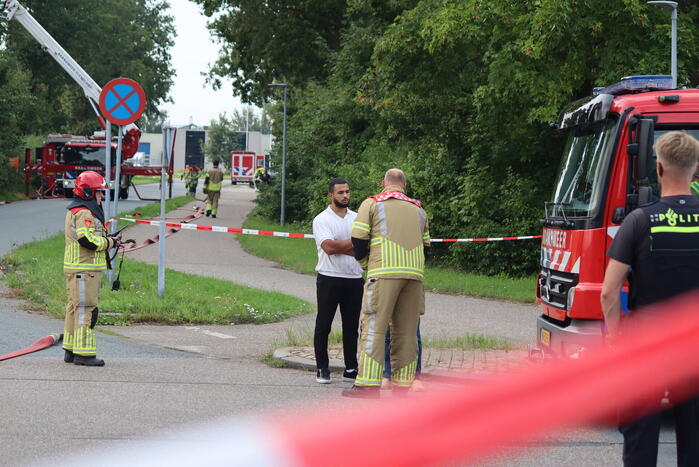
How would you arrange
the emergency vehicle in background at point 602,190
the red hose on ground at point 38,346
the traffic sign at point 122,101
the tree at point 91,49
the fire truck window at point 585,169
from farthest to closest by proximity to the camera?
the tree at point 91,49, the traffic sign at point 122,101, the red hose on ground at point 38,346, the fire truck window at point 585,169, the emergency vehicle in background at point 602,190

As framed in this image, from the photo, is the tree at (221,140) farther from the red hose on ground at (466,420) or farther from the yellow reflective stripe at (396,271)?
the red hose on ground at (466,420)

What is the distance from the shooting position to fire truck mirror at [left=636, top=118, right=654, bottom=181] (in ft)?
22.1

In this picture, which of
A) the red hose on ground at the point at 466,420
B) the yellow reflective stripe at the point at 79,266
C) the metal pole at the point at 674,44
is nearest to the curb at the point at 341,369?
the yellow reflective stripe at the point at 79,266

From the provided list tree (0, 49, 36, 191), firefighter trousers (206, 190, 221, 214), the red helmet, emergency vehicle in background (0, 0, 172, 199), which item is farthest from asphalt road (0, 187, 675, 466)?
emergency vehicle in background (0, 0, 172, 199)

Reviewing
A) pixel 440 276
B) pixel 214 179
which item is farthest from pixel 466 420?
pixel 214 179

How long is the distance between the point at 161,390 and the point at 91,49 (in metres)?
50.5

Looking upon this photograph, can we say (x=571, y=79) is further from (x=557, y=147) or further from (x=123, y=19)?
(x=123, y=19)

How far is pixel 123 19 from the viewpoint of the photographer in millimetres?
64500

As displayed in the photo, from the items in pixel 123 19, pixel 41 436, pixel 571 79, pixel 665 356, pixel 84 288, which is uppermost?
pixel 123 19

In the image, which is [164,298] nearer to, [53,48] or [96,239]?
[96,239]

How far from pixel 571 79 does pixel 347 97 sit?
1566 cm

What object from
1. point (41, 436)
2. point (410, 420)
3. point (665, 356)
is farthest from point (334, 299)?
point (410, 420)

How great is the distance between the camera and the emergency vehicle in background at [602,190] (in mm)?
6895

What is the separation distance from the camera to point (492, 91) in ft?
54.9
